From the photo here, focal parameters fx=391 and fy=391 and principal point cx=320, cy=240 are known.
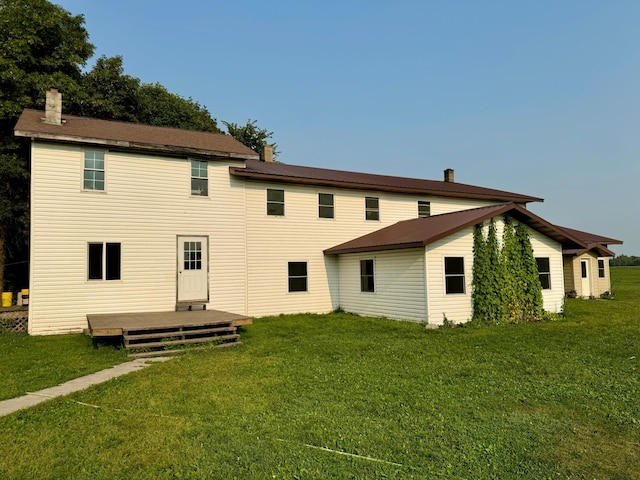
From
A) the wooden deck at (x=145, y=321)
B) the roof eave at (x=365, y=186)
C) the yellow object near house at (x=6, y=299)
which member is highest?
the roof eave at (x=365, y=186)

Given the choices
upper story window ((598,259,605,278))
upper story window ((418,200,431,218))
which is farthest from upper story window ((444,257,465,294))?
upper story window ((598,259,605,278))

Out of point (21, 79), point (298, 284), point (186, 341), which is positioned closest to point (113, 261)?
point (186, 341)

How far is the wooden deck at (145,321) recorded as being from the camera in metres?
8.73

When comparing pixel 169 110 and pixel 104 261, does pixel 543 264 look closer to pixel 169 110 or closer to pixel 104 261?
pixel 104 261

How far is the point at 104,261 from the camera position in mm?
11953

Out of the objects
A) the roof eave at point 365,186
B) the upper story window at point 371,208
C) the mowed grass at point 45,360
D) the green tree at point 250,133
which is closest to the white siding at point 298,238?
the upper story window at point 371,208

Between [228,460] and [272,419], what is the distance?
1016 millimetres

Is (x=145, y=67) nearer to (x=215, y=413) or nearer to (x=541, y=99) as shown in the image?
(x=541, y=99)

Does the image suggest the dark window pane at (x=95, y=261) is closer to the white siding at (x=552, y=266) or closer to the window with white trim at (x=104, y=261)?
the window with white trim at (x=104, y=261)

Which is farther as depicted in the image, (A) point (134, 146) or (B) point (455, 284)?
(B) point (455, 284)

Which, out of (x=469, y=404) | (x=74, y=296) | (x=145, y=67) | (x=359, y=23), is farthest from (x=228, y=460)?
(x=145, y=67)

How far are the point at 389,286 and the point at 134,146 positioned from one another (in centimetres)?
950

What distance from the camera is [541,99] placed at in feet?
64.5

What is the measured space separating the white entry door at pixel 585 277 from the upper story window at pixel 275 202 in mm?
17783
